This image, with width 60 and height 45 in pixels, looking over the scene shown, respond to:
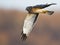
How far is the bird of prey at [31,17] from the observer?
787mm

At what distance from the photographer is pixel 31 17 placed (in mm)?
842

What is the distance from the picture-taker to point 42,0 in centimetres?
83

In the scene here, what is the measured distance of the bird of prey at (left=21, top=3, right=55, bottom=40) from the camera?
31.0 inches

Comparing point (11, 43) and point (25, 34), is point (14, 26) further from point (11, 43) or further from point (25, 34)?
point (25, 34)

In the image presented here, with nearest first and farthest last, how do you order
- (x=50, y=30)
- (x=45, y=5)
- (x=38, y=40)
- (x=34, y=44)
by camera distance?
1. (x=45, y=5)
2. (x=34, y=44)
3. (x=38, y=40)
4. (x=50, y=30)

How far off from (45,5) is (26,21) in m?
0.09

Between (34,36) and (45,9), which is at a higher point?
(45,9)

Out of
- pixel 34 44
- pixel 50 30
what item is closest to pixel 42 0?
pixel 34 44

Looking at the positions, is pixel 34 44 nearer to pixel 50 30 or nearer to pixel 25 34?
pixel 50 30

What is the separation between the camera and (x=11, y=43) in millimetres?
7539

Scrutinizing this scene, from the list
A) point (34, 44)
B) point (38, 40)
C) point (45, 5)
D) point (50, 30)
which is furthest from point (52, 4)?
point (50, 30)

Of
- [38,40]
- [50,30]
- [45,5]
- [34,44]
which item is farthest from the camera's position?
[50,30]

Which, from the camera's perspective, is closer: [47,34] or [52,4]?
[52,4]

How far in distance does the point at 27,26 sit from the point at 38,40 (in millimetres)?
6642
